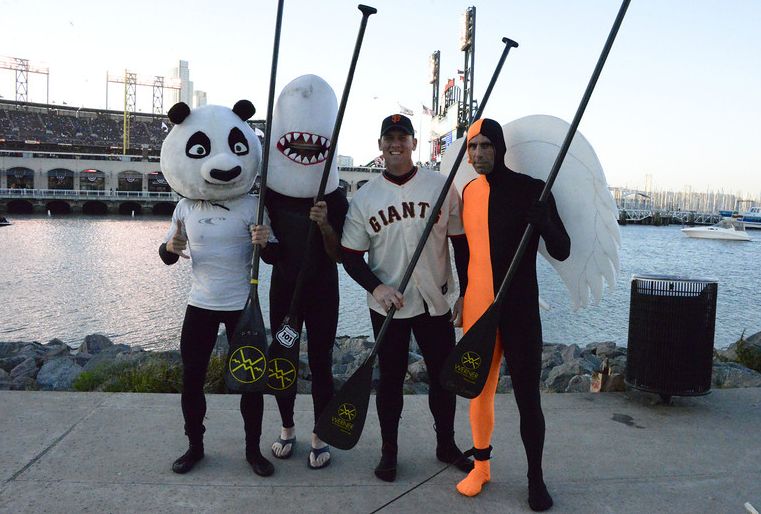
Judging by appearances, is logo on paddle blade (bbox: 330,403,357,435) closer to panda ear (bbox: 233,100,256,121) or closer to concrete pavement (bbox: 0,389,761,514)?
concrete pavement (bbox: 0,389,761,514)

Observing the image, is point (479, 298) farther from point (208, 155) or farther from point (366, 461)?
point (208, 155)

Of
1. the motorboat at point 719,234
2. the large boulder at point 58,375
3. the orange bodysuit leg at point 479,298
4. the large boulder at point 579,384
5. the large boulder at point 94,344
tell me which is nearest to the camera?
the orange bodysuit leg at point 479,298

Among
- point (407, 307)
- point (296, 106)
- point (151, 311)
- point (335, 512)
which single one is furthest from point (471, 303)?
point (151, 311)

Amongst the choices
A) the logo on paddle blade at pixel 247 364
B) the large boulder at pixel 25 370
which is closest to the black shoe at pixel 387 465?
the logo on paddle blade at pixel 247 364

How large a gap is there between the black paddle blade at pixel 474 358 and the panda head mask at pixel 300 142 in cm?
118

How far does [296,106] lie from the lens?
3.51 meters

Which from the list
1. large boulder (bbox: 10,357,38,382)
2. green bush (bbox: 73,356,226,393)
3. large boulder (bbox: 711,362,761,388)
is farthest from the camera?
large boulder (bbox: 10,357,38,382)

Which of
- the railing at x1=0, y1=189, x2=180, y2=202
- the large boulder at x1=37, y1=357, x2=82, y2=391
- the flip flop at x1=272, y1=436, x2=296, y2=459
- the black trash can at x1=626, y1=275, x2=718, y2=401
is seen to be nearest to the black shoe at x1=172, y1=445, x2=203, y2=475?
the flip flop at x1=272, y1=436, x2=296, y2=459

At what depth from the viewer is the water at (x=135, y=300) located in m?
10.9

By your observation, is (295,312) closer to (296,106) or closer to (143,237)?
(296,106)

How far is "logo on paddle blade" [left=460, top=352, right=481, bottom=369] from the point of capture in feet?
9.85

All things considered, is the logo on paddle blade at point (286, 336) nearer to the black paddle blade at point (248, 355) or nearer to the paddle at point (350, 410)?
the black paddle blade at point (248, 355)

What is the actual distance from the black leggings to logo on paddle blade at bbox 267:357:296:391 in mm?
1184

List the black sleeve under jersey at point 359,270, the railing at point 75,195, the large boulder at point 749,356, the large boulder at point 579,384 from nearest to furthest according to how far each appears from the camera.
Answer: the black sleeve under jersey at point 359,270 → the large boulder at point 579,384 → the large boulder at point 749,356 → the railing at point 75,195
